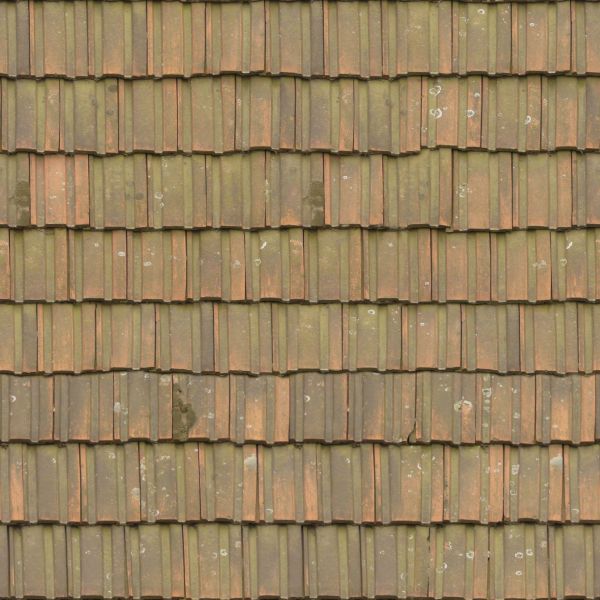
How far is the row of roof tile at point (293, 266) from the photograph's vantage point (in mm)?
5723

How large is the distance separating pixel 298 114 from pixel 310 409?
3.92 feet

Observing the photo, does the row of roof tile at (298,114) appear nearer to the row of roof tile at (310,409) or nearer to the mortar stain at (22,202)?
the mortar stain at (22,202)

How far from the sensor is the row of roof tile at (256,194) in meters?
5.73

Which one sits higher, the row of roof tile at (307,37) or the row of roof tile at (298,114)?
the row of roof tile at (307,37)

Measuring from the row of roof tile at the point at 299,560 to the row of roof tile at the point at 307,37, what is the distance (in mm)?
1863

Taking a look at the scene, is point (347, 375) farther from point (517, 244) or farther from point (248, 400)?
point (517, 244)

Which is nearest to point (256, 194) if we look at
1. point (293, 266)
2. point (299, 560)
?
point (293, 266)

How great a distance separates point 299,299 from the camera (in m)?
5.73

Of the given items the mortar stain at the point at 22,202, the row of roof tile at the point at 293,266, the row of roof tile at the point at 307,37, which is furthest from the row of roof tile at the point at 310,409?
the row of roof tile at the point at 307,37

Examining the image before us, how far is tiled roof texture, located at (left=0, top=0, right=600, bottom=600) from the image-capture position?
5.70 meters

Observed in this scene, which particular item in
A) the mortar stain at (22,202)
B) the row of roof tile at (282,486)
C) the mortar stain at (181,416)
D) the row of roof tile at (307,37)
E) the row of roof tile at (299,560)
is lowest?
the row of roof tile at (299,560)

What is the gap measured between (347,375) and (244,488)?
0.62 meters

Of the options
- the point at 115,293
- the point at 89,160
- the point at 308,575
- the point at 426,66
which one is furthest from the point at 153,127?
the point at 308,575

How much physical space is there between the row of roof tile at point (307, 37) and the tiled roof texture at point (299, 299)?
11 millimetres
